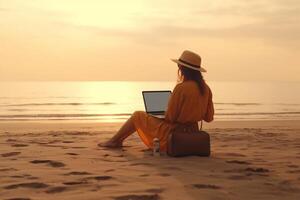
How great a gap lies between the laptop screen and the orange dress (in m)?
0.45

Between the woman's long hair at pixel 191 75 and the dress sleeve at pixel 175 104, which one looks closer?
the dress sleeve at pixel 175 104

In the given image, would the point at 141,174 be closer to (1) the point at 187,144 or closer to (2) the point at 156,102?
(1) the point at 187,144

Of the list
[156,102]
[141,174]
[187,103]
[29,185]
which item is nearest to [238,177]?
[141,174]

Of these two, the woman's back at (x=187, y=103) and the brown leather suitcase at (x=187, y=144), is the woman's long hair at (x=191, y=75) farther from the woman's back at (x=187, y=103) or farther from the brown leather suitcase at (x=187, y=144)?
the brown leather suitcase at (x=187, y=144)

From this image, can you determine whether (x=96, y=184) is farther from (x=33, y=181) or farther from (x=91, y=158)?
(x=91, y=158)

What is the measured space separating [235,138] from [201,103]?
3582 millimetres

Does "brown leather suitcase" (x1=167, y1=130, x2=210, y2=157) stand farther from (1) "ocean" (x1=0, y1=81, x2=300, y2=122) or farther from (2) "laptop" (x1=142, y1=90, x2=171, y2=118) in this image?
(1) "ocean" (x1=0, y1=81, x2=300, y2=122)

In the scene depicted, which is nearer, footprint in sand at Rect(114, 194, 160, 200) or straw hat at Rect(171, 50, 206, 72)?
footprint in sand at Rect(114, 194, 160, 200)

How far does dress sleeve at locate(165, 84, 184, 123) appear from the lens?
6453mm

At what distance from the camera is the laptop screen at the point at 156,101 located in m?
7.55

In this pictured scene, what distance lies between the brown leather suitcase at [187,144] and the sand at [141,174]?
14 centimetres

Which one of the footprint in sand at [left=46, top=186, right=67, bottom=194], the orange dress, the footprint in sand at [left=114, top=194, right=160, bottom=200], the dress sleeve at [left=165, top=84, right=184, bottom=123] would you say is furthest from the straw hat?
the footprint in sand at [left=46, top=186, right=67, bottom=194]

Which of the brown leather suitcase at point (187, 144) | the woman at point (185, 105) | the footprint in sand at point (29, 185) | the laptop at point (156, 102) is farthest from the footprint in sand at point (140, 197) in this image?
the laptop at point (156, 102)

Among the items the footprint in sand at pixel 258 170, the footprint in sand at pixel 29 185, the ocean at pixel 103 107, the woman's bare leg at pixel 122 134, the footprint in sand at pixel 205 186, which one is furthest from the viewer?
the ocean at pixel 103 107
